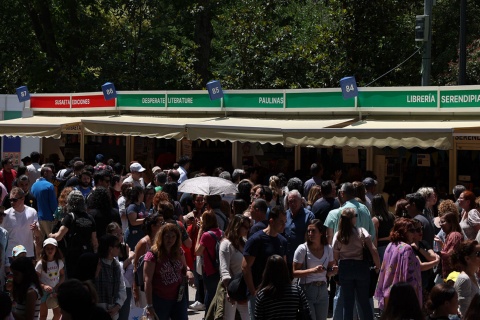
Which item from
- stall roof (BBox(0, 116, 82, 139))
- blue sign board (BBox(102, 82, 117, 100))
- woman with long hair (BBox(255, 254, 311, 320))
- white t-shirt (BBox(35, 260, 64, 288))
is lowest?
white t-shirt (BBox(35, 260, 64, 288))

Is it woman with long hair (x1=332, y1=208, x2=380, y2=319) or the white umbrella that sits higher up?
the white umbrella

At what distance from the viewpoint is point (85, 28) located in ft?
125

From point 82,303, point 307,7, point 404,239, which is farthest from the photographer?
point 307,7

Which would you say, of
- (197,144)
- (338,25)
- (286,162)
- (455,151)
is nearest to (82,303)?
(455,151)

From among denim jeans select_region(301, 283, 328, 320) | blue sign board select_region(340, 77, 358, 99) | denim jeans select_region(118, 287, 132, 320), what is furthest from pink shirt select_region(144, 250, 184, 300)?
blue sign board select_region(340, 77, 358, 99)

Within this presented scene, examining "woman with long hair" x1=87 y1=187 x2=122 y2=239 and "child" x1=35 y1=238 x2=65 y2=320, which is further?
"woman with long hair" x1=87 y1=187 x2=122 y2=239

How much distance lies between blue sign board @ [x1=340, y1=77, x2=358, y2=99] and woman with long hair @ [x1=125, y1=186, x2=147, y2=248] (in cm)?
708

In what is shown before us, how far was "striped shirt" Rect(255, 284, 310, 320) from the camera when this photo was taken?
23.6 ft

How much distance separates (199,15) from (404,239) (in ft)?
89.5

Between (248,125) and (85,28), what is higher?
(85,28)

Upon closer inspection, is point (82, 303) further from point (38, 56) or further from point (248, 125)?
point (38, 56)

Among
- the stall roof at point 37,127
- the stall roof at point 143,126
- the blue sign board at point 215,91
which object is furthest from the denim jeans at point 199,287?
the stall roof at point 37,127

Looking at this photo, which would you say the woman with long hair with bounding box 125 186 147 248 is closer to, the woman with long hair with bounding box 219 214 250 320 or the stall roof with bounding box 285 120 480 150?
the woman with long hair with bounding box 219 214 250 320

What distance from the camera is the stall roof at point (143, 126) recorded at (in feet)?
64.9
